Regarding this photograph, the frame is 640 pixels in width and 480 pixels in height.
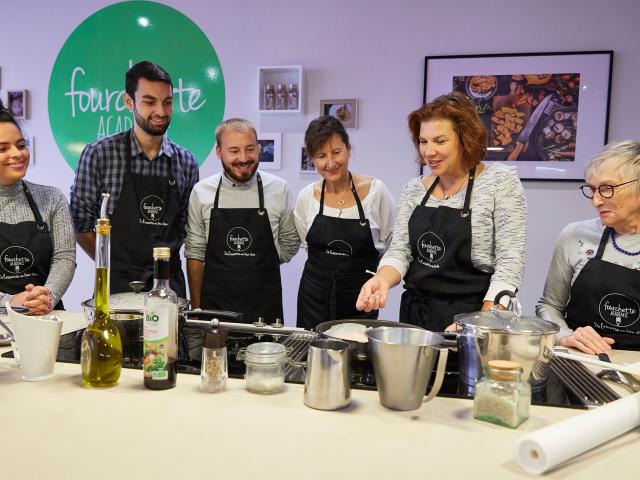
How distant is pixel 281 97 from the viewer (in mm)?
3525

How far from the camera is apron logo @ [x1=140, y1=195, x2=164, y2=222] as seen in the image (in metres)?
2.57

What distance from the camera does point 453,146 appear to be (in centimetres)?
201

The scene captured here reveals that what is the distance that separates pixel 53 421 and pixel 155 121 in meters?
1.80

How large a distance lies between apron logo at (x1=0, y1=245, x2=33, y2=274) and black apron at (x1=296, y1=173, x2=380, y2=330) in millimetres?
1252

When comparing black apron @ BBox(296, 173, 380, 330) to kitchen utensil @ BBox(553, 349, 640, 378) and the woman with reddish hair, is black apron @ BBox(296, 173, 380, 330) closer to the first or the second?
the woman with reddish hair

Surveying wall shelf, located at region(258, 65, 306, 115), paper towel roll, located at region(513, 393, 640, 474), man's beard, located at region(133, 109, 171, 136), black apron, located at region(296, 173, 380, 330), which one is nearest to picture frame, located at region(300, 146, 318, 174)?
wall shelf, located at region(258, 65, 306, 115)

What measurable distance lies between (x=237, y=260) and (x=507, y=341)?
1762 mm

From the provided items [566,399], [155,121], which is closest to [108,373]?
[566,399]

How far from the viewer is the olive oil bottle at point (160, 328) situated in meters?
1.18

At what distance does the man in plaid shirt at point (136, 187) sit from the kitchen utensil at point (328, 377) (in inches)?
61.7

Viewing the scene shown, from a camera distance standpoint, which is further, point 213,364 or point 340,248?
point 340,248

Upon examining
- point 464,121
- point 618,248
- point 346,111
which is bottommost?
point 618,248

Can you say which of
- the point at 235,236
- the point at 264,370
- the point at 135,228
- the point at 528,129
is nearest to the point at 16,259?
the point at 135,228

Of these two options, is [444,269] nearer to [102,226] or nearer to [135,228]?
[102,226]
